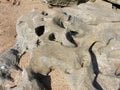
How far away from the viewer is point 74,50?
474 cm

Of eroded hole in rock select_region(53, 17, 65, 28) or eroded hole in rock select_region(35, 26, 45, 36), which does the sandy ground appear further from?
eroded hole in rock select_region(53, 17, 65, 28)

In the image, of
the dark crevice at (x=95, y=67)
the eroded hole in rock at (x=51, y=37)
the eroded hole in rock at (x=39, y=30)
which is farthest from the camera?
the eroded hole in rock at (x=39, y=30)

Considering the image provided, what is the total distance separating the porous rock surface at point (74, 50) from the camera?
4613mm

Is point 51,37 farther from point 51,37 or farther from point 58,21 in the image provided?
point 58,21

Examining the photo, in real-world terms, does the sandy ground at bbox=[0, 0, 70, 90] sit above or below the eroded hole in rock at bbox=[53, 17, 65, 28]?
below

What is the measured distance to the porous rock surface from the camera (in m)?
4.61

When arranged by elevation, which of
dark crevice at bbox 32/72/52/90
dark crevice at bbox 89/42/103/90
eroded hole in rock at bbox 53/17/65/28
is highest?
eroded hole in rock at bbox 53/17/65/28

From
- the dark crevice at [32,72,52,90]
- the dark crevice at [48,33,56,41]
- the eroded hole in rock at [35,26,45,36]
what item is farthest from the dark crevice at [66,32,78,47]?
the dark crevice at [32,72,52,90]

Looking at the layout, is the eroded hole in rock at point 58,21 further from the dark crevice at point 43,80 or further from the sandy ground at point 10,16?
the dark crevice at point 43,80

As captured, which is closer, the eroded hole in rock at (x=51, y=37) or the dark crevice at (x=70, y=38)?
the dark crevice at (x=70, y=38)

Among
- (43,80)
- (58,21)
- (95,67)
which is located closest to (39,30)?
(58,21)

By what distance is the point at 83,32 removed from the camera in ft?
16.9

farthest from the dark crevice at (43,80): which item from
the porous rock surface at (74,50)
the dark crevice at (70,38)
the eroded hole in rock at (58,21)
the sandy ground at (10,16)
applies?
the eroded hole in rock at (58,21)

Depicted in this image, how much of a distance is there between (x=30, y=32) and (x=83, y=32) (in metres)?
0.95
